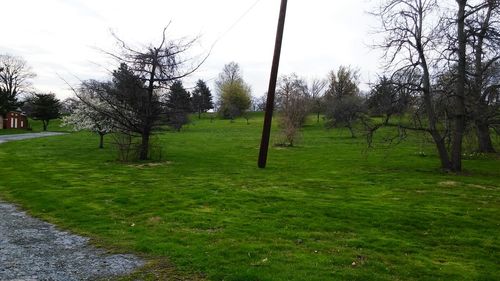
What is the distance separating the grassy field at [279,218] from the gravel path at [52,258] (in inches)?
15.1

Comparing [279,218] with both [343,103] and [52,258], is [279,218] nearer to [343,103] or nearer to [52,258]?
[52,258]

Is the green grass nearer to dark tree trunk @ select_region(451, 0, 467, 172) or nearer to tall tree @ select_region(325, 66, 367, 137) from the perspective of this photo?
tall tree @ select_region(325, 66, 367, 137)

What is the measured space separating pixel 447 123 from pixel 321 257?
54.0 feet

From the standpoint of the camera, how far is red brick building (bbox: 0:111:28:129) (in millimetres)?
66688

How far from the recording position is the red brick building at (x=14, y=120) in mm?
66688

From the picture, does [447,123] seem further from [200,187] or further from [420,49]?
[200,187]

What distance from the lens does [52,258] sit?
6.84 metres

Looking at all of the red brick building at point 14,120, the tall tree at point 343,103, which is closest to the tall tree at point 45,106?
the red brick building at point 14,120

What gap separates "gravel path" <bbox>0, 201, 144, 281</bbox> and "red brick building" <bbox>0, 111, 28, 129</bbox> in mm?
64035

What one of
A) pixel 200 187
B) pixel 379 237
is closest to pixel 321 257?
pixel 379 237

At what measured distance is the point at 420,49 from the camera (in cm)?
2017

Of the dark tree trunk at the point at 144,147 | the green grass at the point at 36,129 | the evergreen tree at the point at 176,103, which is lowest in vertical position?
the green grass at the point at 36,129

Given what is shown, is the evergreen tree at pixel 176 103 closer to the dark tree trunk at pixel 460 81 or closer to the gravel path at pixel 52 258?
the dark tree trunk at pixel 460 81

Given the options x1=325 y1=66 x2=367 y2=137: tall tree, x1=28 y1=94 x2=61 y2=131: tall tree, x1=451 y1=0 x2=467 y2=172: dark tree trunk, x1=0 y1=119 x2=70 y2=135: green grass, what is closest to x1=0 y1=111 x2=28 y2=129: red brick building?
x1=0 y1=119 x2=70 y2=135: green grass
